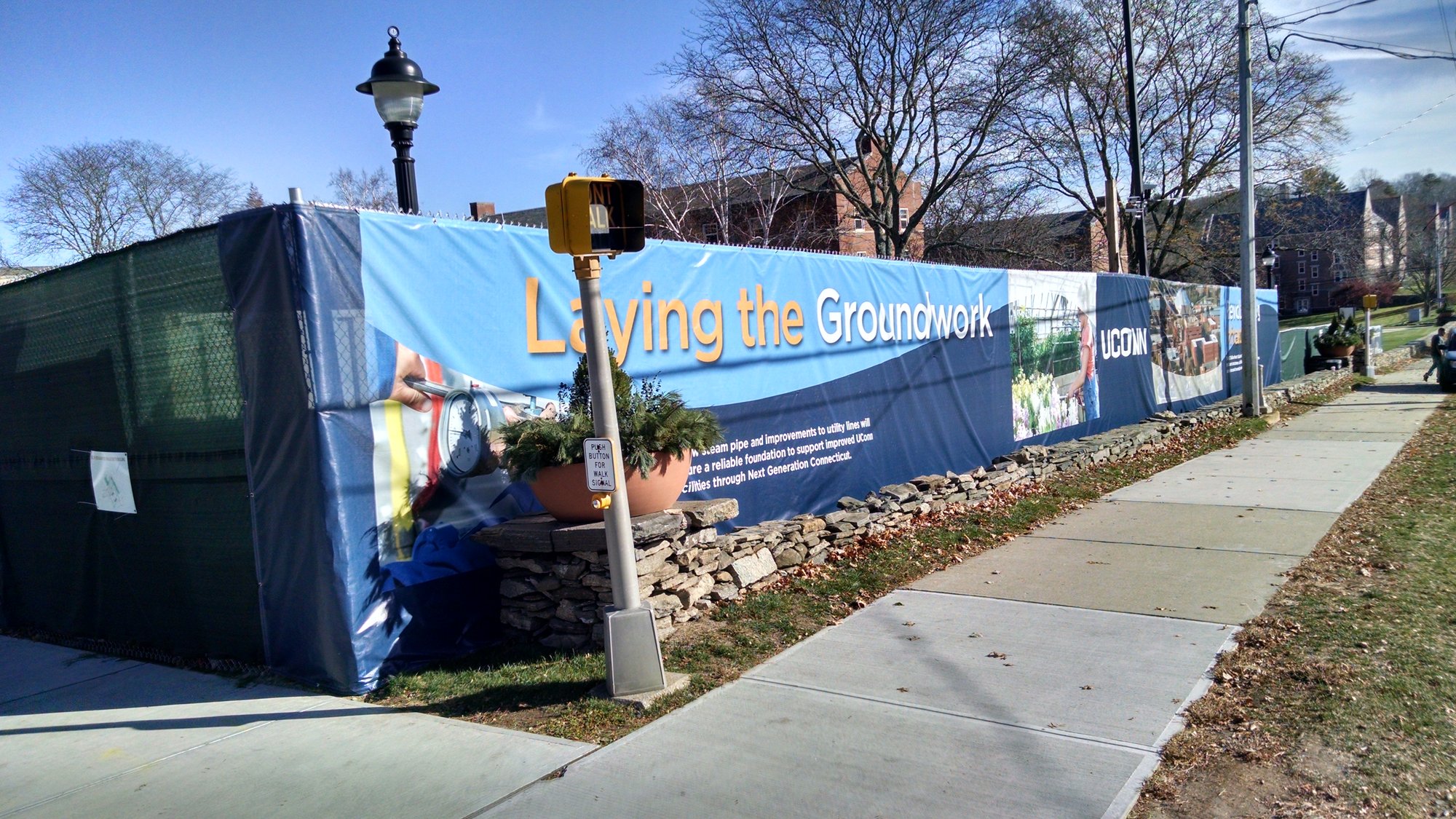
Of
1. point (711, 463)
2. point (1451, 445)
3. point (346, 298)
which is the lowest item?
point (1451, 445)

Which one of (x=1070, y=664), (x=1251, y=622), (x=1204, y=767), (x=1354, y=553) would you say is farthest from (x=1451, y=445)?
(x=1204, y=767)

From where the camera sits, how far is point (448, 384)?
5809 mm

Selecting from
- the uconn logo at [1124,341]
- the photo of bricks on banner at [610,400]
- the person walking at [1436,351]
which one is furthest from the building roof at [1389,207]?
the photo of bricks on banner at [610,400]

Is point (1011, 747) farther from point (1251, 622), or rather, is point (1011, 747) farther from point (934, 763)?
point (1251, 622)

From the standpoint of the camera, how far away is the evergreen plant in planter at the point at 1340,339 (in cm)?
2817

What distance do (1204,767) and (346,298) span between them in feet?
15.7

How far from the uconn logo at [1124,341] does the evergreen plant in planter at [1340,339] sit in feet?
51.2

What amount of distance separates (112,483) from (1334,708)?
24.4 feet

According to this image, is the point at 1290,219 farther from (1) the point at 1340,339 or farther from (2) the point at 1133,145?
(2) the point at 1133,145

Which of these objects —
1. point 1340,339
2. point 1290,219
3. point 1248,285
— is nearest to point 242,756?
point 1248,285

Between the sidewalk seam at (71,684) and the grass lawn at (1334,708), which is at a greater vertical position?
the sidewalk seam at (71,684)

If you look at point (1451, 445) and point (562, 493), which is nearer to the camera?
point (562, 493)

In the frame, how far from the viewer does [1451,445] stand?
42.5 ft

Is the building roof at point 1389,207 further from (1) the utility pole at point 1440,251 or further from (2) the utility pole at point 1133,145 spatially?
(2) the utility pole at point 1133,145
